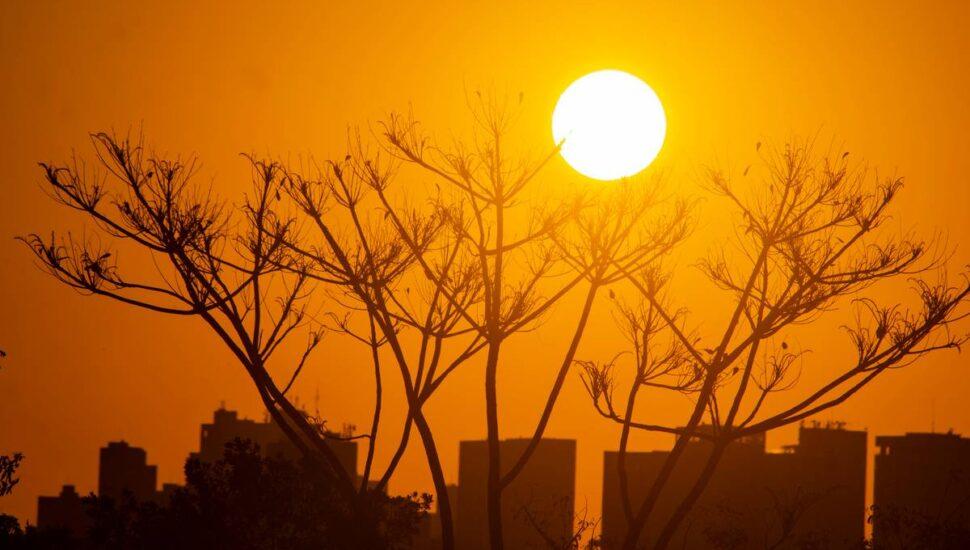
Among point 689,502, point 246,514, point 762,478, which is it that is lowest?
point 246,514

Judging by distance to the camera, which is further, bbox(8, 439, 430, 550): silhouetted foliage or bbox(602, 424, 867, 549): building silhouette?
bbox(602, 424, 867, 549): building silhouette

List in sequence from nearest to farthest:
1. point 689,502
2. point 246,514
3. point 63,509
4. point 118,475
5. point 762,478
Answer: point 689,502 → point 246,514 → point 762,478 → point 63,509 → point 118,475

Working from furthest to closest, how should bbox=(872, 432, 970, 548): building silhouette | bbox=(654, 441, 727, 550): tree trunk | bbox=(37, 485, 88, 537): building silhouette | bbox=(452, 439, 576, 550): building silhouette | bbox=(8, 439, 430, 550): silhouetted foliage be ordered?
bbox=(37, 485, 88, 537): building silhouette
bbox=(872, 432, 970, 548): building silhouette
bbox=(452, 439, 576, 550): building silhouette
bbox=(8, 439, 430, 550): silhouetted foliage
bbox=(654, 441, 727, 550): tree trunk

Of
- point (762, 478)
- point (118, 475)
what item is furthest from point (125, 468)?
point (762, 478)

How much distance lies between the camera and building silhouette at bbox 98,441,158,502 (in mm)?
158250

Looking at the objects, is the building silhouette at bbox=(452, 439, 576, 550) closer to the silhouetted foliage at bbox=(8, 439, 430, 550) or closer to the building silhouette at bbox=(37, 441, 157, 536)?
the building silhouette at bbox=(37, 441, 157, 536)

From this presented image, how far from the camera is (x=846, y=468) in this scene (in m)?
121

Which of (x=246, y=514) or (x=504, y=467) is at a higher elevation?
(x=504, y=467)

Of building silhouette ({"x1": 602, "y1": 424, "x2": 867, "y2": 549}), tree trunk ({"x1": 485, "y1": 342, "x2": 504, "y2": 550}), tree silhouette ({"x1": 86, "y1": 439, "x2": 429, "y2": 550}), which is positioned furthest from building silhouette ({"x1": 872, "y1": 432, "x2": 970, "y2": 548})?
tree trunk ({"x1": 485, "y1": 342, "x2": 504, "y2": 550})

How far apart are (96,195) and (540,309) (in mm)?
6280

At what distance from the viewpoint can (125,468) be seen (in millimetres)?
159125

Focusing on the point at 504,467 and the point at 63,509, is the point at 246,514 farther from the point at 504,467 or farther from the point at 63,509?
the point at 63,509

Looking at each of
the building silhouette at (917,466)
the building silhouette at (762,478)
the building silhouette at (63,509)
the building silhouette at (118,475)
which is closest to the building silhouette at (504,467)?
the building silhouette at (762,478)

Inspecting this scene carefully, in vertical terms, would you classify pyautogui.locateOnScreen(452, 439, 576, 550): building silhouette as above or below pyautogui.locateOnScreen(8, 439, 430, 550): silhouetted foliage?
above
